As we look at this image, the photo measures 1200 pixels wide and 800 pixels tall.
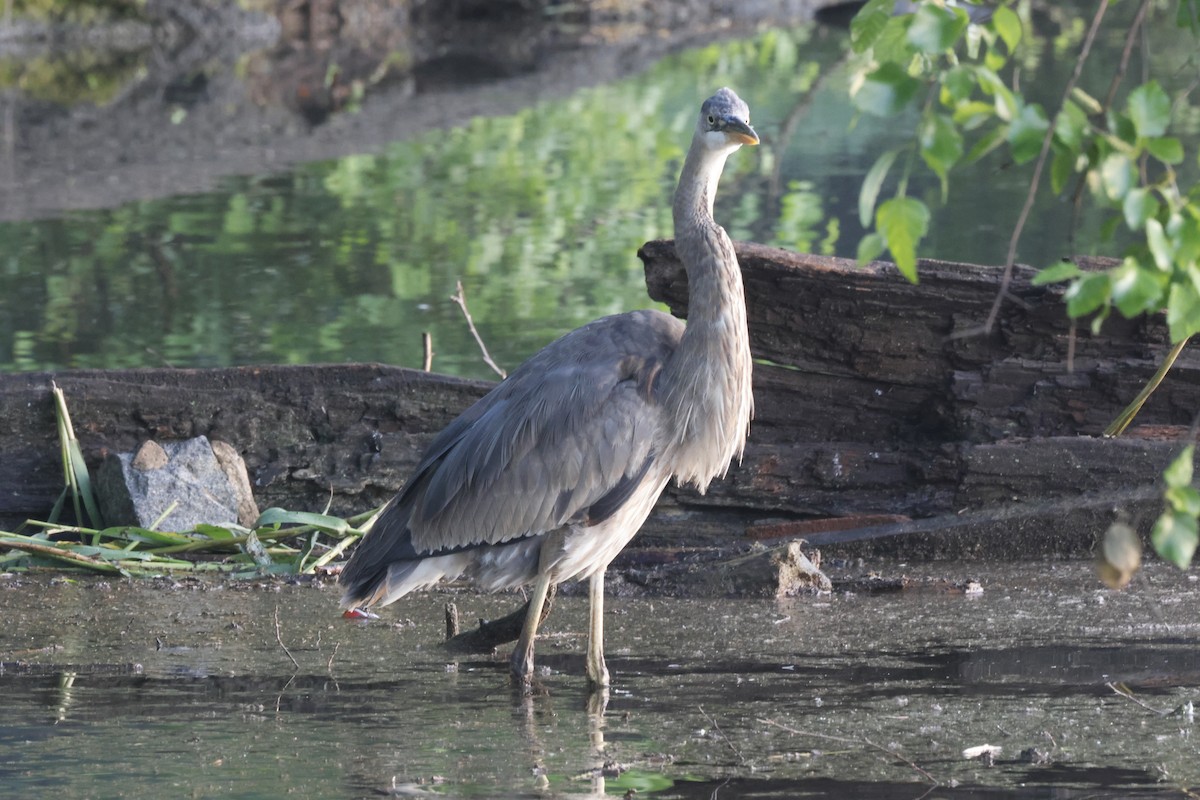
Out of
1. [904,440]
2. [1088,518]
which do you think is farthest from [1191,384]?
[904,440]

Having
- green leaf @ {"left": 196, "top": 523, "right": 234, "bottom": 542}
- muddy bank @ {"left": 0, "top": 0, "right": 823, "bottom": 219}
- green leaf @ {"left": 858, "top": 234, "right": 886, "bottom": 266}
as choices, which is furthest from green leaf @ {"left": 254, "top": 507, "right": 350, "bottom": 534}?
muddy bank @ {"left": 0, "top": 0, "right": 823, "bottom": 219}

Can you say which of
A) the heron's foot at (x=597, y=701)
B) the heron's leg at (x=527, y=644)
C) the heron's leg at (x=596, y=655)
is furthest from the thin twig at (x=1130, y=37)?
the heron's leg at (x=527, y=644)

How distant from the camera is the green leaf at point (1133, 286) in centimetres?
238

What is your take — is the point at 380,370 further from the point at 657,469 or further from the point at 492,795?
the point at 492,795

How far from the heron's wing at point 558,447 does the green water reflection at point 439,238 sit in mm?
4600

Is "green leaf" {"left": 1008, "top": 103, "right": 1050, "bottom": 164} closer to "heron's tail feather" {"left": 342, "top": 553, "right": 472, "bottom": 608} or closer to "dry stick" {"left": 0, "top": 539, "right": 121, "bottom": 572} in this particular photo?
"heron's tail feather" {"left": 342, "top": 553, "right": 472, "bottom": 608}

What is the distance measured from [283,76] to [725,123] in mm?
21660

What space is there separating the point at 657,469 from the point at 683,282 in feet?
3.76

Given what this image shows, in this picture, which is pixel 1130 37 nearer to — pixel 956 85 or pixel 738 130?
pixel 956 85

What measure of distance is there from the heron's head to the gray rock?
2.77 m

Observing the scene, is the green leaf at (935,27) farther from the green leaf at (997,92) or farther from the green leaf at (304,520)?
the green leaf at (304,520)

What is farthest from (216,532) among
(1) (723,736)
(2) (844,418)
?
(1) (723,736)

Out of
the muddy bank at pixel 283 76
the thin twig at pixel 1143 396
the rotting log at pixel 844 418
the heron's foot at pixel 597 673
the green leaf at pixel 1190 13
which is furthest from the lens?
the muddy bank at pixel 283 76

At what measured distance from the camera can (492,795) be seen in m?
4.21
